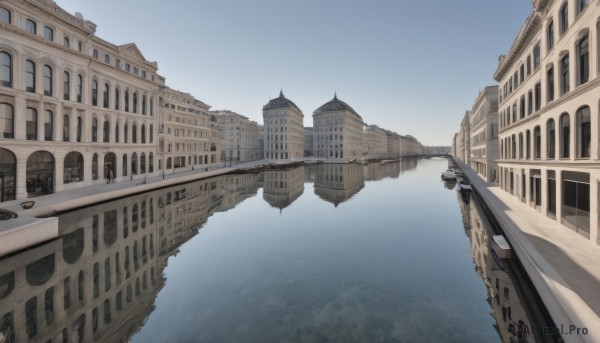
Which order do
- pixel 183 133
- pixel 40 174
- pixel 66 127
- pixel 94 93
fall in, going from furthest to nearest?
pixel 183 133
pixel 94 93
pixel 66 127
pixel 40 174

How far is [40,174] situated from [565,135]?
4594 cm

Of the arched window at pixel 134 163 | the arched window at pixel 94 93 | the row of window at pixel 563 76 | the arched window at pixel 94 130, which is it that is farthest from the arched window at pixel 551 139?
the arched window at pixel 134 163

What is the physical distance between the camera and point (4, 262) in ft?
46.2

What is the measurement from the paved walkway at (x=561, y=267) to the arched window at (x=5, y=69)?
134 feet

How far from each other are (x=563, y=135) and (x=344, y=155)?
114 metres

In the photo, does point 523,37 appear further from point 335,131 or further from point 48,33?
point 335,131

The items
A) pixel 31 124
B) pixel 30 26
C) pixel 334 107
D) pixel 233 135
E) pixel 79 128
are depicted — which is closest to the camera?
pixel 31 124

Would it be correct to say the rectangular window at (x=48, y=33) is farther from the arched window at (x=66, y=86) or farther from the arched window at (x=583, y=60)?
the arched window at (x=583, y=60)

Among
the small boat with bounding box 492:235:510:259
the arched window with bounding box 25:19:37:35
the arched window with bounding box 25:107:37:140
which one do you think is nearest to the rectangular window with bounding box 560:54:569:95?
the small boat with bounding box 492:235:510:259

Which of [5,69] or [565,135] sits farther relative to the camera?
[5,69]

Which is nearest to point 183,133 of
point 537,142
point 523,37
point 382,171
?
point 382,171

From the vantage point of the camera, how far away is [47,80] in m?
29.6

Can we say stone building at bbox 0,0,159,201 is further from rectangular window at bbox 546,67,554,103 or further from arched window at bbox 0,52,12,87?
rectangular window at bbox 546,67,554,103

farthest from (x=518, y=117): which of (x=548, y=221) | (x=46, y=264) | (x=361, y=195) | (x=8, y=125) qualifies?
(x=8, y=125)
